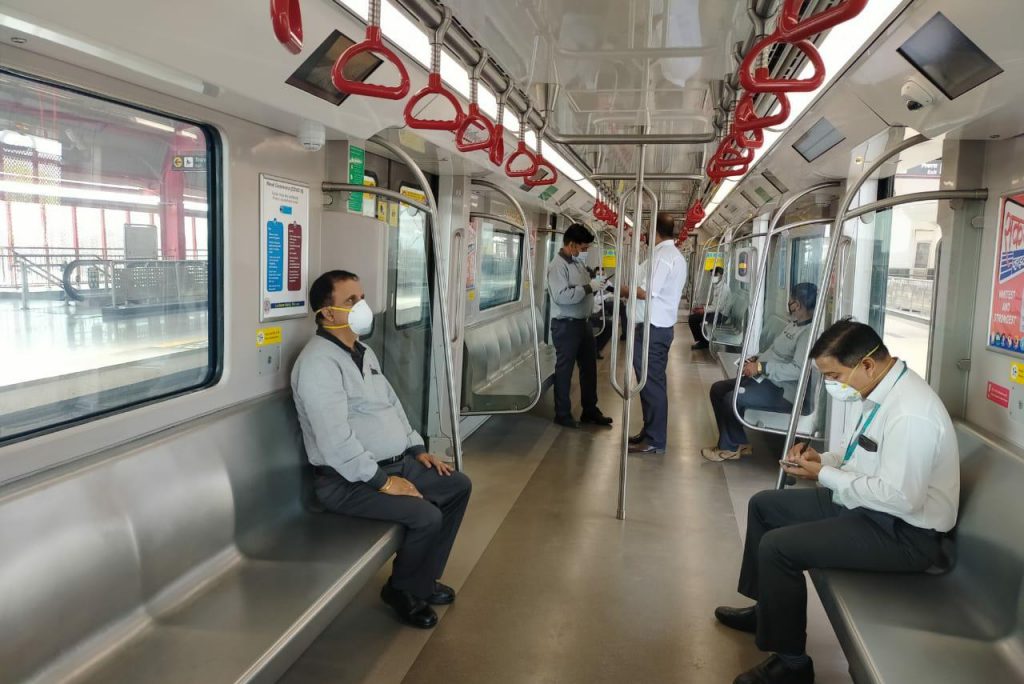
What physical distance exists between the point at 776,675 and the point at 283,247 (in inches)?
105

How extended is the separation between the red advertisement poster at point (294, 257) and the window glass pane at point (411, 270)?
1002 millimetres

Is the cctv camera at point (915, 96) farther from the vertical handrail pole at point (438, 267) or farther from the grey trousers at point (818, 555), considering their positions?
the vertical handrail pole at point (438, 267)

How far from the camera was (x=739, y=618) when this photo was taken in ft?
10.4

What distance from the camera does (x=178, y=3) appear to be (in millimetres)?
1905

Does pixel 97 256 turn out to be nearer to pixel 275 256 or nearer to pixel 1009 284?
pixel 275 256

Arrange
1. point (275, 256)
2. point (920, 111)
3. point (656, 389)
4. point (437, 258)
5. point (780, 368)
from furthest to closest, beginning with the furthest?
point (656, 389)
point (780, 368)
point (437, 258)
point (275, 256)
point (920, 111)

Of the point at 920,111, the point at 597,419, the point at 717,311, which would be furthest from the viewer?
the point at 717,311

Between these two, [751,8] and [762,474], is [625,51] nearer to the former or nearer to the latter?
[751,8]

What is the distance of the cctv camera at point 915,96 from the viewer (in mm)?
2707

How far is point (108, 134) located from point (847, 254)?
4414 millimetres

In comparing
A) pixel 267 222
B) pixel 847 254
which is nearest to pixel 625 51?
pixel 267 222

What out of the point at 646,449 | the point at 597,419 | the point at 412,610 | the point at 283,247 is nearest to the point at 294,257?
the point at 283,247

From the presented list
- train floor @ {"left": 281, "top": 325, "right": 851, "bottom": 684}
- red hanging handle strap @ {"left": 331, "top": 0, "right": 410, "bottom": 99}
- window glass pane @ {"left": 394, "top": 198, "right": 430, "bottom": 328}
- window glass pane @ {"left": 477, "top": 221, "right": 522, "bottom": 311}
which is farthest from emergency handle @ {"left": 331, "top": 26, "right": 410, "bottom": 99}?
window glass pane @ {"left": 477, "top": 221, "right": 522, "bottom": 311}

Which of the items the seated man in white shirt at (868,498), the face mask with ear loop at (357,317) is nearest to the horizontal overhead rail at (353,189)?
the face mask with ear loop at (357,317)
